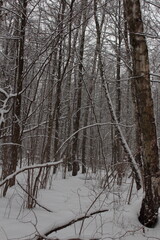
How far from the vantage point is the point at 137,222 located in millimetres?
3105

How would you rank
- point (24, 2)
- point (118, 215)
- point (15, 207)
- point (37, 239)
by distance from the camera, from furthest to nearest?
point (24, 2)
point (15, 207)
point (118, 215)
point (37, 239)

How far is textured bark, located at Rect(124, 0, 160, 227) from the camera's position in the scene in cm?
298

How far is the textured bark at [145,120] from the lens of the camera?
2980 mm

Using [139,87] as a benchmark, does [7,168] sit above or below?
below

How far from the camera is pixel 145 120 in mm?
3037

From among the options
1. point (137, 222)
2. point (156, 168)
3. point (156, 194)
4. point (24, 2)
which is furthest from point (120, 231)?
point (24, 2)

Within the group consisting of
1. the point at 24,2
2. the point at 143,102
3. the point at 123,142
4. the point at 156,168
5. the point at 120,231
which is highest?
the point at 24,2

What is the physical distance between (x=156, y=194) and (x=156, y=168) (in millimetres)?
268

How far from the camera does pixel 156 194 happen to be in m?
2.97

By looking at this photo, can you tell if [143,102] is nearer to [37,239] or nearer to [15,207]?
[37,239]

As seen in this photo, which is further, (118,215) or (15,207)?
(15,207)

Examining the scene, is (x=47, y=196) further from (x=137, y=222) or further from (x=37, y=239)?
(x=37, y=239)

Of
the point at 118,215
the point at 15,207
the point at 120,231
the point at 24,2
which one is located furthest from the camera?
the point at 24,2

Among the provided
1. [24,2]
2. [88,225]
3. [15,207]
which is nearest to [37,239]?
[88,225]
